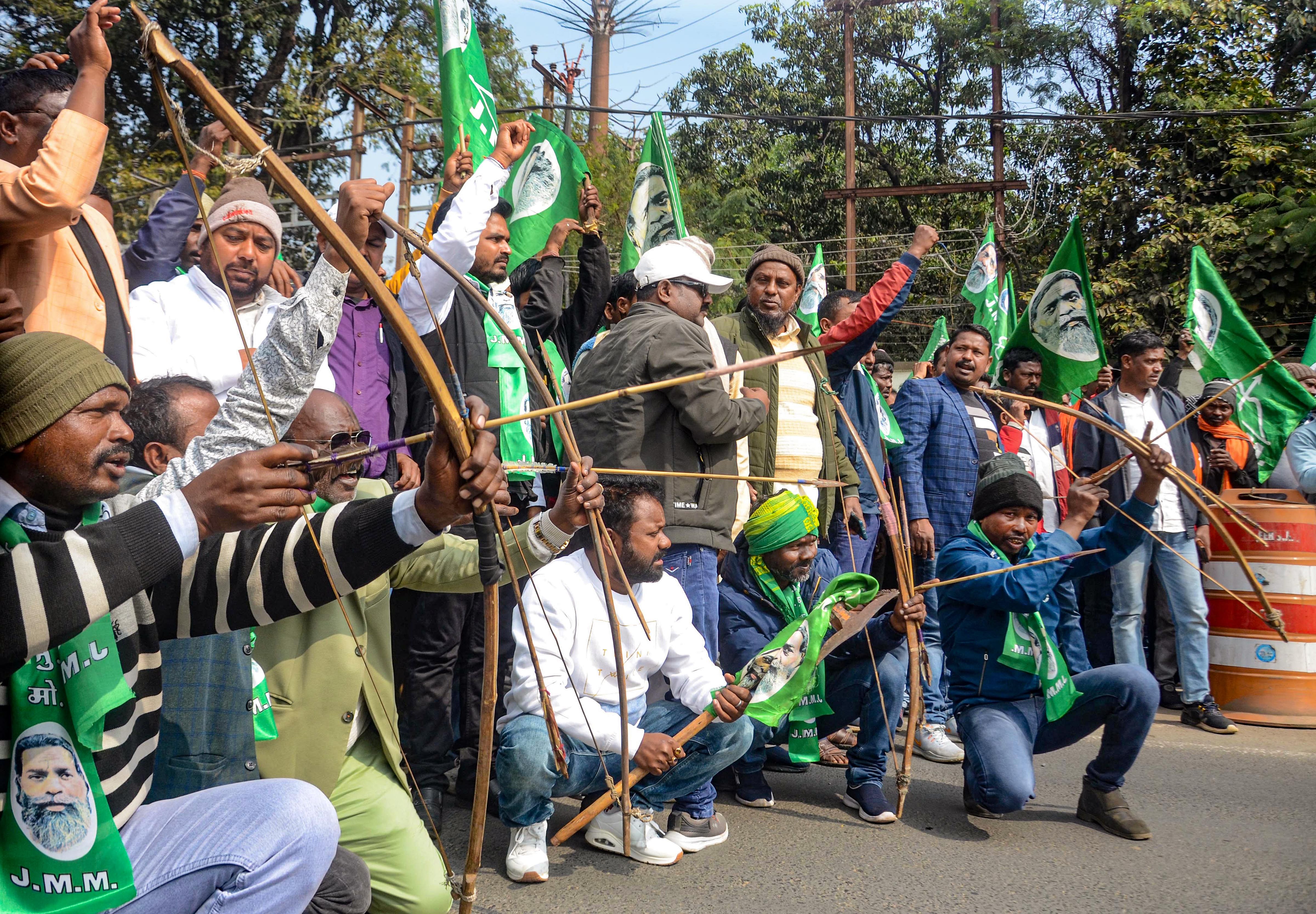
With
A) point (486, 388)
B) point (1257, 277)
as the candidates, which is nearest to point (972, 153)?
point (1257, 277)

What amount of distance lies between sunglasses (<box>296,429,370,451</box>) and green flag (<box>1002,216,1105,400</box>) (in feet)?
16.0

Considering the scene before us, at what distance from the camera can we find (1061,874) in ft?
12.0

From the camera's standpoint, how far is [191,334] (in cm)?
365

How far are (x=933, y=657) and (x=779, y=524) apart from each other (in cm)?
Answer: 150

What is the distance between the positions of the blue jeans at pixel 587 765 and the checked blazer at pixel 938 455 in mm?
2321

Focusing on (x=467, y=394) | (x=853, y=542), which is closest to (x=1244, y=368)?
(x=853, y=542)

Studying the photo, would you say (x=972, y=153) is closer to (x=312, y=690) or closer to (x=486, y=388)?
(x=486, y=388)

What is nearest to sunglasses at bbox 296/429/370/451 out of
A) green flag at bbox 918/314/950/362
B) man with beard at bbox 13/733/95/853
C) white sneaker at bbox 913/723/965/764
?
man with beard at bbox 13/733/95/853

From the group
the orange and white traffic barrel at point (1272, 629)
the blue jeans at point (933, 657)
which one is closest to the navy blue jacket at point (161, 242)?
the blue jeans at point (933, 657)

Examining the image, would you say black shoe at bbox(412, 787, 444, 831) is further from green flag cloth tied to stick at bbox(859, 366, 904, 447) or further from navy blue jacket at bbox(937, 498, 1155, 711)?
green flag cloth tied to stick at bbox(859, 366, 904, 447)

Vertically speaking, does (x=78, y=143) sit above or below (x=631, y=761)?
above

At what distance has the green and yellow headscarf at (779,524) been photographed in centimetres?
445

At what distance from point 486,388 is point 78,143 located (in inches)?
79.4

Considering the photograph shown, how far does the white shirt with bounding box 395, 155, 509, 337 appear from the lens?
3723mm
